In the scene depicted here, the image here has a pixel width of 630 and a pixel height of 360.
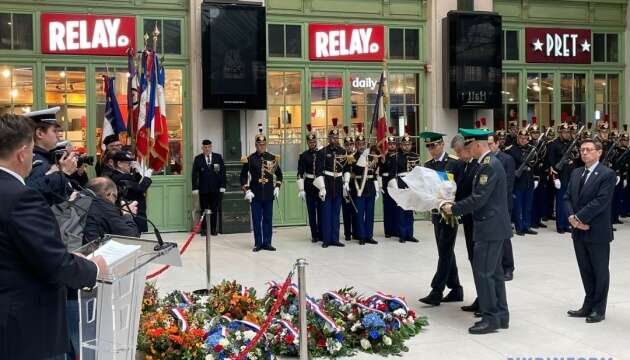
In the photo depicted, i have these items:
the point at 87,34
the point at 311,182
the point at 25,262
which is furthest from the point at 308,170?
the point at 25,262

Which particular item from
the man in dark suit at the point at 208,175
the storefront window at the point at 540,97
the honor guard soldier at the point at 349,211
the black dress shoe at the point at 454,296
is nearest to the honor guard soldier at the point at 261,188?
the man in dark suit at the point at 208,175

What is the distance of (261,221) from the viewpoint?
525 inches

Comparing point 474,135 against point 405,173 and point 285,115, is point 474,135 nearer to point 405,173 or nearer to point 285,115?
point 405,173

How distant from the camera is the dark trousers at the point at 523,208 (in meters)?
15.0

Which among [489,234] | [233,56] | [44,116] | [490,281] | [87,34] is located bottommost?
[490,281]

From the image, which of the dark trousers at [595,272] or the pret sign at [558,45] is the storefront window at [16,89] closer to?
the dark trousers at [595,272]

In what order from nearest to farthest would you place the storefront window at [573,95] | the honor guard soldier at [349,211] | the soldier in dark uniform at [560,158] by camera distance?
the honor guard soldier at [349,211] < the soldier in dark uniform at [560,158] < the storefront window at [573,95]

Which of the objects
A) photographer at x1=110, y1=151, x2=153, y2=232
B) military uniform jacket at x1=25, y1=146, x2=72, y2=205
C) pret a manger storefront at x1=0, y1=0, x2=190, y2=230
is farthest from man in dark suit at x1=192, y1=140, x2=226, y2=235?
military uniform jacket at x1=25, y1=146, x2=72, y2=205

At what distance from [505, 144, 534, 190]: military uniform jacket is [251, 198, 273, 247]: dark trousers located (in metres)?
5.19

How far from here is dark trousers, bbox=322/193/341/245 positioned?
13.7 meters

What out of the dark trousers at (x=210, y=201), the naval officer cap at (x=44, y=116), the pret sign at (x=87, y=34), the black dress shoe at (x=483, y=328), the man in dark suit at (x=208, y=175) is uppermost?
the pret sign at (x=87, y=34)

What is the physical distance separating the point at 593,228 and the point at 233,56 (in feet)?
29.8

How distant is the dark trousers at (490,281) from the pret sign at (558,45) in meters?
11.5

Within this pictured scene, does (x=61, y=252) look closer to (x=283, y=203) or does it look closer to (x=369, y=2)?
(x=283, y=203)
